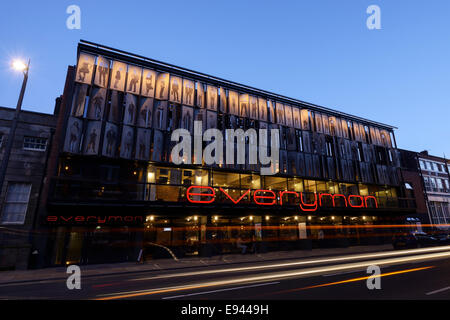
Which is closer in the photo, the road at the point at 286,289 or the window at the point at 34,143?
the road at the point at 286,289

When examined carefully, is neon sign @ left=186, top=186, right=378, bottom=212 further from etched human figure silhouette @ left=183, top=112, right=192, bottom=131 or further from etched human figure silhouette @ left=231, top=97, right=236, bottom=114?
etched human figure silhouette @ left=231, top=97, right=236, bottom=114

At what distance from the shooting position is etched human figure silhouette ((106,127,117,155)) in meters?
19.6

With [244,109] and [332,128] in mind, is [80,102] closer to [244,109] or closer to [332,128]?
[244,109]

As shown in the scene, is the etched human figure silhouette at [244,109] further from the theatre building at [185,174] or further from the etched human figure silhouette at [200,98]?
the etched human figure silhouette at [200,98]

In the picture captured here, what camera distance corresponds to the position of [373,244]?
102ft

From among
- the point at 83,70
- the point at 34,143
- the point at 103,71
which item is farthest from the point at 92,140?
the point at 103,71

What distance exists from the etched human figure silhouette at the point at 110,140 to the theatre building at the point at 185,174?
0.30 feet

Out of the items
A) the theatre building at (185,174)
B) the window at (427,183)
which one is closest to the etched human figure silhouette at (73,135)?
the theatre building at (185,174)

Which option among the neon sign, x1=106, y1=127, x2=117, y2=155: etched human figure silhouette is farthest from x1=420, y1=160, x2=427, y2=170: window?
x1=106, y1=127, x2=117, y2=155: etched human figure silhouette

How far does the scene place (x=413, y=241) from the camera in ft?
77.7

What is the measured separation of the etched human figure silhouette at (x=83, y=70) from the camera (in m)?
20.2
